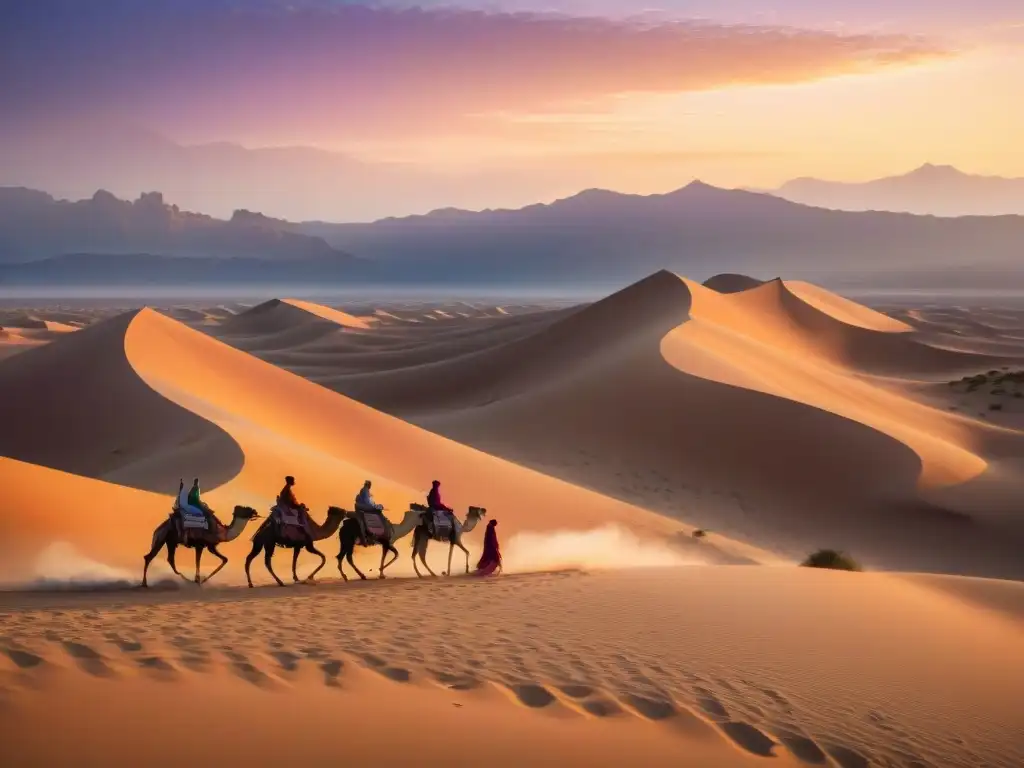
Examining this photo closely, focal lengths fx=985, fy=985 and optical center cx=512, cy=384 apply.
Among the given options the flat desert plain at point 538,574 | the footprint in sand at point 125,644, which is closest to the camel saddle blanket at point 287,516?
the flat desert plain at point 538,574

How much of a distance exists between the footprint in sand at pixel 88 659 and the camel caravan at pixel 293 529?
384cm

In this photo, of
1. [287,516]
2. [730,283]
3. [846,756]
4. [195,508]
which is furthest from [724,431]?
[730,283]

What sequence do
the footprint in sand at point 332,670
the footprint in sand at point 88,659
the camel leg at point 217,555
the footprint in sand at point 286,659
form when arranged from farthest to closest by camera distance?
the camel leg at point 217,555 → the footprint in sand at point 286,659 → the footprint in sand at point 332,670 → the footprint in sand at point 88,659

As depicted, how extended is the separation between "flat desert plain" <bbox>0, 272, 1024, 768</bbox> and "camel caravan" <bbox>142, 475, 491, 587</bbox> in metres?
0.25

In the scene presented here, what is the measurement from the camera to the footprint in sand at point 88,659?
21.4 ft

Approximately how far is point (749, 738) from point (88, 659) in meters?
4.53

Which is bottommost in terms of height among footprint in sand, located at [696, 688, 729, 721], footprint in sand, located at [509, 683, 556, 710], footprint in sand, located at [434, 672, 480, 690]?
footprint in sand, located at [696, 688, 729, 721]

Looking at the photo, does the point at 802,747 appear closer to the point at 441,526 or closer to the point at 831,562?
the point at 441,526

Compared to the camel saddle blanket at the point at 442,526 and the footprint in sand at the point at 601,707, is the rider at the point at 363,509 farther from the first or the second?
the footprint in sand at the point at 601,707

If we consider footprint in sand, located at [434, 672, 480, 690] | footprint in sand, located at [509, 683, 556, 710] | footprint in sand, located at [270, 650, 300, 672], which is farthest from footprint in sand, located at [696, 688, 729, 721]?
footprint in sand, located at [270, 650, 300, 672]

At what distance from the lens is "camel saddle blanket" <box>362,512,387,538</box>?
12.2 metres

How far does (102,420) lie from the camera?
23.1 metres

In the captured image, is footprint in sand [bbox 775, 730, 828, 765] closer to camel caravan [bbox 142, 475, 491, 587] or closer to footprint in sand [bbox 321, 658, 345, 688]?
footprint in sand [bbox 321, 658, 345, 688]

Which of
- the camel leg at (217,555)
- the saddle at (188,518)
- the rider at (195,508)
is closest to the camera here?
the saddle at (188,518)
